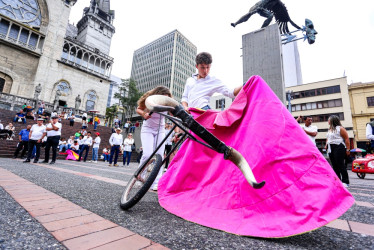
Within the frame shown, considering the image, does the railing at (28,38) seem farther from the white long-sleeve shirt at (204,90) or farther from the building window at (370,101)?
the building window at (370,101)

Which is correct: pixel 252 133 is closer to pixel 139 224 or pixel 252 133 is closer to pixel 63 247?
pixel 139 224

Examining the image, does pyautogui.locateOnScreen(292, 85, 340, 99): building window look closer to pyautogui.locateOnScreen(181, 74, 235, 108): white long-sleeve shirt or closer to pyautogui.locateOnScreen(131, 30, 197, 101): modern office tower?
pyautogui.locateOnScreen(181, 74, 235, 108): white long-sleeve shirt

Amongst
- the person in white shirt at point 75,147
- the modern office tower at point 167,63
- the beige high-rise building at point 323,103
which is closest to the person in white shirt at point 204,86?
the person in white shirt at point 75,147

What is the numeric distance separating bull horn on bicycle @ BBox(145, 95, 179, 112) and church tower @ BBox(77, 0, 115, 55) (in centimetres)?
4935

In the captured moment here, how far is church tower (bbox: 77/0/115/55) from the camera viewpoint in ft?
149

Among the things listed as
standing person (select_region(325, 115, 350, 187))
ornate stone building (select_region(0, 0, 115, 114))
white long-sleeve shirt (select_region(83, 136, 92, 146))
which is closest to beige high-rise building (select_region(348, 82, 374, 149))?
standing person (select_region(325, 115, 350, 187))

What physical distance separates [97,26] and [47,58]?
21.2 m

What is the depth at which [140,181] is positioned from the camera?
2143 millimetres

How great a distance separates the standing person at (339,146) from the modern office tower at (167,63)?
7180cm

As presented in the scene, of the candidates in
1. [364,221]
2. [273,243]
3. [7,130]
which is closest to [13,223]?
[273,243]

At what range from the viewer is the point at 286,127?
1719 millimetres

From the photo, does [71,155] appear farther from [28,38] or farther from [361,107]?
[361,107]

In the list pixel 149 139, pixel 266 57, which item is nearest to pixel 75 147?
pixel 149 139

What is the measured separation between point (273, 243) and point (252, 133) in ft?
2.99
